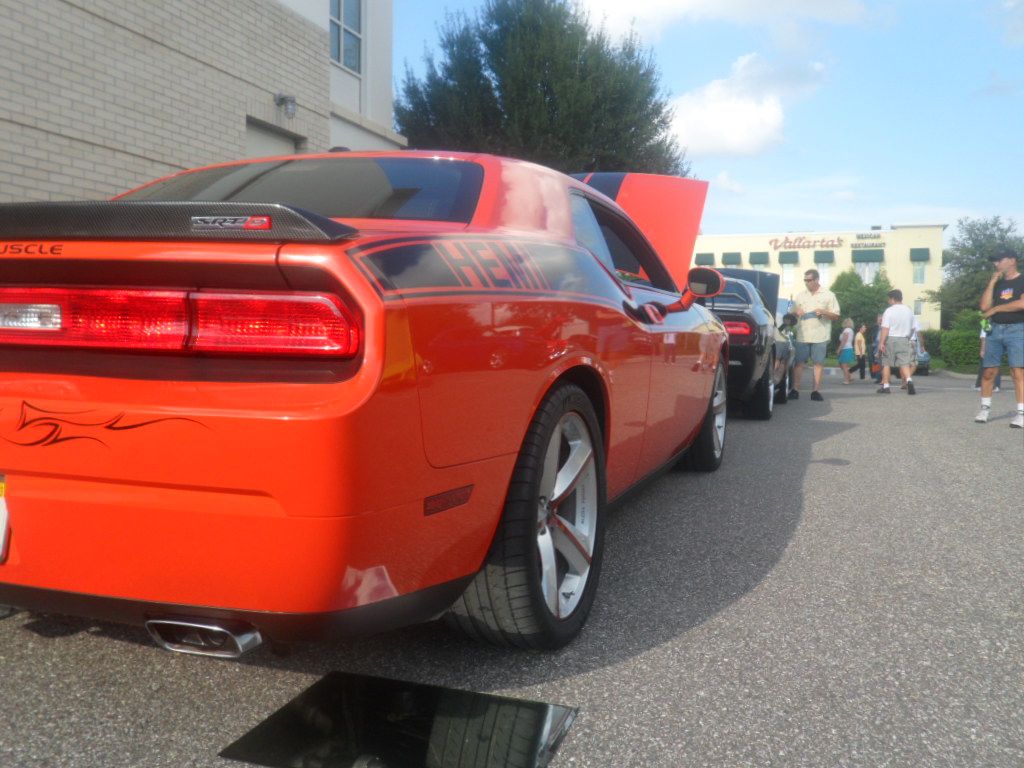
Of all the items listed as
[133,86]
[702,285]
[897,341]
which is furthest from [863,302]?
[702,285]

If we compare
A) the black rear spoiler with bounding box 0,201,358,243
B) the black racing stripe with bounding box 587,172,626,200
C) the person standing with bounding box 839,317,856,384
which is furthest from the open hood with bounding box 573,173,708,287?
the person standing with bounding box 839,317,856,384

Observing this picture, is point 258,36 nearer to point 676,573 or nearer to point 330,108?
point 330,108

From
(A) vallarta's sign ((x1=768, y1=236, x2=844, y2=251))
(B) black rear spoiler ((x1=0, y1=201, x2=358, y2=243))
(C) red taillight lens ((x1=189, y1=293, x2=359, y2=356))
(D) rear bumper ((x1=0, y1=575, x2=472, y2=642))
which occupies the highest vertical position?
(A) vallarta's sign ((x1=768, y1=236, x2=844, y2=251))

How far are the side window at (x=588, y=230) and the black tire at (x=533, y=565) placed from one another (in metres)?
0.70

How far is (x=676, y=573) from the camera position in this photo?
11.2 ft

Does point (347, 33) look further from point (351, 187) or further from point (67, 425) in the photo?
point (67, 425)

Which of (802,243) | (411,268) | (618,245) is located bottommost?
(411,268)

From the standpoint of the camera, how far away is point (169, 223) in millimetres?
1880

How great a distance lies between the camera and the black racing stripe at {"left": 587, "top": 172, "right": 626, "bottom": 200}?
8258 millimetres

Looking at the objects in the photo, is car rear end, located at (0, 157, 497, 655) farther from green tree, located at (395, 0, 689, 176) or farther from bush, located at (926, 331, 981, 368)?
bush, located at (926, 331, 981, 368)

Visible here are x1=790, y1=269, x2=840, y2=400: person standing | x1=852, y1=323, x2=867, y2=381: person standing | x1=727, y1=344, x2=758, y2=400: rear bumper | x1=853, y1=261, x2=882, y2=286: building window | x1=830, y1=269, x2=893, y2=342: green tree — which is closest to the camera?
x1=727, y1=344, x2=758, y2=400: rear bumper

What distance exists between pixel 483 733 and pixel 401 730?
19 cm

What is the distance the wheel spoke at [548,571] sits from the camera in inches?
99.9

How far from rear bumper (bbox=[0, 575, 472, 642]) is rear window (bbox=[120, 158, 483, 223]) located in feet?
3.83
